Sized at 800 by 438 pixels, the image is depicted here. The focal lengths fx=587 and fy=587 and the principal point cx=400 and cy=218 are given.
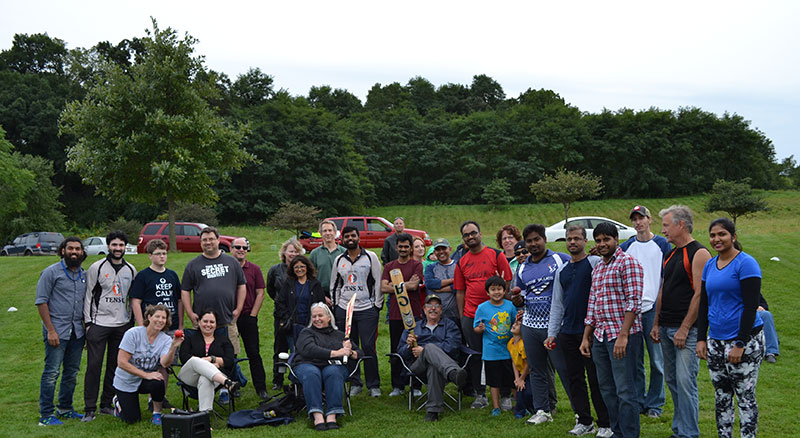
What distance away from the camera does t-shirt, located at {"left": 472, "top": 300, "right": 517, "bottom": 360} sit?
5.60m

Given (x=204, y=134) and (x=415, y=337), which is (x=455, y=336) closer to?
(x=415, y=337)

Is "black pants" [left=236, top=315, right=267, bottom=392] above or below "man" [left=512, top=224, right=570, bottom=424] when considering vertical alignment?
below

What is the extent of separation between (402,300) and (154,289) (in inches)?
101

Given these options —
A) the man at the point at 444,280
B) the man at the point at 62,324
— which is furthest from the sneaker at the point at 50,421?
the man at the point at 444,280

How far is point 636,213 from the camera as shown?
5480 millimetres

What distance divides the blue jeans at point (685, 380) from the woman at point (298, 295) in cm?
348

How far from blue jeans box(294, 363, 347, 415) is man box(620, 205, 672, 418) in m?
2.66

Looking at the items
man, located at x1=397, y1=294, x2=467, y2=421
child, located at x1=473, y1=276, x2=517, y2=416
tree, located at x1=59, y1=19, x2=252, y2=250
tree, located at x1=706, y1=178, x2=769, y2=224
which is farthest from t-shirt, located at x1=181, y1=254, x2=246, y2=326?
tree, located at x1=706, y1=178, x2=769, y2=224

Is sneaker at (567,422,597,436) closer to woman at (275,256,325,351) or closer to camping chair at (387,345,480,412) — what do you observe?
camping chair at (387,345,480,412)

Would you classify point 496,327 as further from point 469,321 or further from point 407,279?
point 407,279

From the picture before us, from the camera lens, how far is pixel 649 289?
16.8 feet

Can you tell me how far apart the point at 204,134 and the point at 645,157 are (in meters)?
39.3

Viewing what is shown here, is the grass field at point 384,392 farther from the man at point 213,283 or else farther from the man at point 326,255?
the man at point 326,255

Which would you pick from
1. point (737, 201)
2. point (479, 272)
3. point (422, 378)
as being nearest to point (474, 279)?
point (479, 272)
